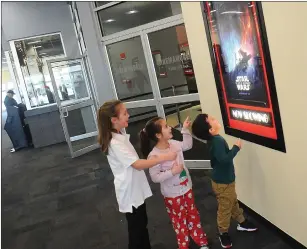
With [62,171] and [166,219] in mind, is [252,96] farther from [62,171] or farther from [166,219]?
[62,171]

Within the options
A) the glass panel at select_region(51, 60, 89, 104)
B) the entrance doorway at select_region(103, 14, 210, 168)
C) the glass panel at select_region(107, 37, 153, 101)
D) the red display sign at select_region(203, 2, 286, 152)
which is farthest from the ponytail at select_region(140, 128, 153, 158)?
the glass panel at select_region(51, 60, 89, 104)

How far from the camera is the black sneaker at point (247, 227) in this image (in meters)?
2.54

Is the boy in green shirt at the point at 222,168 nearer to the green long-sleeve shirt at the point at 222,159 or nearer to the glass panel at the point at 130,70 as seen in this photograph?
the green long-sleeve shirt at the point at 222,159

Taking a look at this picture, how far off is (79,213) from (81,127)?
358 cm

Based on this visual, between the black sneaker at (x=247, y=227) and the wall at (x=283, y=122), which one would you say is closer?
the wall at (x=283, y=122)

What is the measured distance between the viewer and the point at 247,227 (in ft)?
8.40

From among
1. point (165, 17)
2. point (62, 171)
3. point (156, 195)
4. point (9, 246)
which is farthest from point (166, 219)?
point (62, 171)

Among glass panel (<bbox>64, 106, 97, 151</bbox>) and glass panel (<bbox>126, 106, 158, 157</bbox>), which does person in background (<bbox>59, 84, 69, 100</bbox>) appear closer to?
glass panel (<bbox>64, 106, 97, 151</bbox>)

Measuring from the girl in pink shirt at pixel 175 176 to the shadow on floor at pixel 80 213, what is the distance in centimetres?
31

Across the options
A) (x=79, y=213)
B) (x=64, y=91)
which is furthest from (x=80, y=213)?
(x=64, y=91)

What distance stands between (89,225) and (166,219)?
82 centimetres

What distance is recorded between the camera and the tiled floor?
2.83m

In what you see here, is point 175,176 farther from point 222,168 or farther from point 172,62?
point 172,62

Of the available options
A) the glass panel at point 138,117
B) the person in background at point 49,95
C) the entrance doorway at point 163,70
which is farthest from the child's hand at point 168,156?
the person in background at point 49,95
